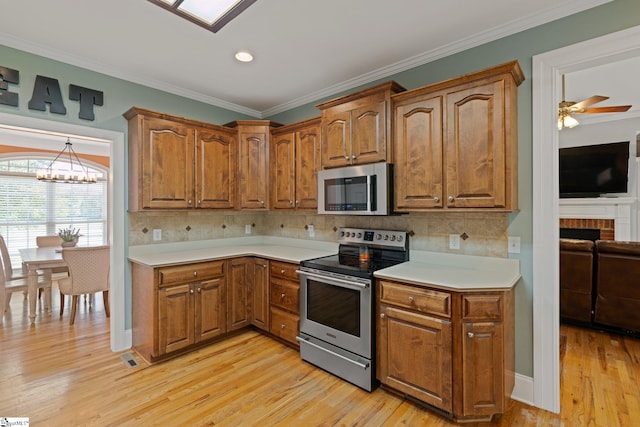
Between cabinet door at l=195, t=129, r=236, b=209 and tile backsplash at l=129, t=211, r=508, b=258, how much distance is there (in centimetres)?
38

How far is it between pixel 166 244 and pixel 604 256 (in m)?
4.60

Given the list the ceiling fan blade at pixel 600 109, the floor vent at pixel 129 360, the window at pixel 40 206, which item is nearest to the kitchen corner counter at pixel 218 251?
the floor vent at pixel 129 360

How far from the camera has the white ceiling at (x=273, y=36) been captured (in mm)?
1990

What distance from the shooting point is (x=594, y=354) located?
278cm

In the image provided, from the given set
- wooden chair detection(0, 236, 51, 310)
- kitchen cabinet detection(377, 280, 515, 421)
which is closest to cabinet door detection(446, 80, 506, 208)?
kitchen cabinet detection(377, 280, 515, 421)

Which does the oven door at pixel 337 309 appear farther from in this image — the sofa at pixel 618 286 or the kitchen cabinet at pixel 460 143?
the sofa at pixel 618 286

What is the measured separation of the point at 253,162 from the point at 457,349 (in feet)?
8.91

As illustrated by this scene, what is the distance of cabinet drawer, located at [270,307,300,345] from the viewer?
288cm

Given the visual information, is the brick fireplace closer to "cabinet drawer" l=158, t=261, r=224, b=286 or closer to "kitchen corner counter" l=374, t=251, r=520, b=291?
"kitchen corner counter" l=374, t=251, r=520, b=291

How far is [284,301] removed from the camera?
299cm

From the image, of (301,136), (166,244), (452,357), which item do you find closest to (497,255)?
(452,357)

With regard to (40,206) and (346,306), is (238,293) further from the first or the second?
(40,206)

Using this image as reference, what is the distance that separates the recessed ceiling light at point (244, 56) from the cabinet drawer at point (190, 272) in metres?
1.88

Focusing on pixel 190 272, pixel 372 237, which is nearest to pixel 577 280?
pixel 372 237
